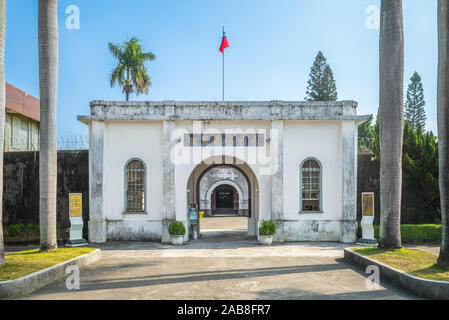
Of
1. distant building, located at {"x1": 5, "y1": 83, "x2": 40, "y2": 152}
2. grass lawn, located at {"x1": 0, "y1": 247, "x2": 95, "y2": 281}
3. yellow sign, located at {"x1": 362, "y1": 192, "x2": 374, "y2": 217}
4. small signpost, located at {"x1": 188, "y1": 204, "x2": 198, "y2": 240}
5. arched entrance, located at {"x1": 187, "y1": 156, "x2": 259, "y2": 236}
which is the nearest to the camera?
grass lawn, located at {"x1": 0, "y1": 247, "x2": 95, "y2": 281}

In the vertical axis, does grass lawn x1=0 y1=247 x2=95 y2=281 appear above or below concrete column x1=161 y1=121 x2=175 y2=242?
below

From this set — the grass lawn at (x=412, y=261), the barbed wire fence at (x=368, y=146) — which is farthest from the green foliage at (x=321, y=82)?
the grass lawn at (x=412, y=261)

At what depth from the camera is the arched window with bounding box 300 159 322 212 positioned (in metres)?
13.8

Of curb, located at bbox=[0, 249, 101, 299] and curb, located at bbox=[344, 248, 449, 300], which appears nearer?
curb, located at bbox=[344, 248, 449, 300]

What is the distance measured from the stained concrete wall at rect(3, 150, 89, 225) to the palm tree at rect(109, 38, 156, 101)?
39.9 ft

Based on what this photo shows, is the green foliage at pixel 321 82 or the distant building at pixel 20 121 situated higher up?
the green foliage at pixel 321 82

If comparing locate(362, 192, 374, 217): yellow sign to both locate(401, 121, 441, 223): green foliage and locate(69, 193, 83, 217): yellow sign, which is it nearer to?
locate(401, 121, 441, 223): green foliage

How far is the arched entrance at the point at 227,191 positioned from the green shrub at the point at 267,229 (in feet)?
6.94

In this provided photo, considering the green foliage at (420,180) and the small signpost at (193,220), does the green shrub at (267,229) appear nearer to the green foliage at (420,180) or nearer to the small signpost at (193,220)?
the small signpost at (193,220)

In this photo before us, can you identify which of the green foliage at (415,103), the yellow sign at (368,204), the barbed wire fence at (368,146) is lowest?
the yellow sign at (368,204)

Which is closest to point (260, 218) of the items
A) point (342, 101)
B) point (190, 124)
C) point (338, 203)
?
point (338, 203)

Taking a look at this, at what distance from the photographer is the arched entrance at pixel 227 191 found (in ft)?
51.8

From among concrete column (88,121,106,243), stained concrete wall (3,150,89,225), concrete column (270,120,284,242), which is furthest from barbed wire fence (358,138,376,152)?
stained concrete wall (3,150,89,225)

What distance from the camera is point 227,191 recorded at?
37.6 meters
